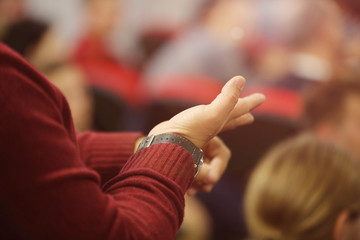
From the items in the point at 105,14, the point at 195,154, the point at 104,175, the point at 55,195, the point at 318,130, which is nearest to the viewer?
the point at 55,195

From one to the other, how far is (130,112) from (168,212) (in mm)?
1973

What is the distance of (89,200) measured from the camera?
0.53 metres

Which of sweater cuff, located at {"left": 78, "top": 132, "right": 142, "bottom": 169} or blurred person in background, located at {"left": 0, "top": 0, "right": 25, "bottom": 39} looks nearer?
sweater cuff, located at {"left": 78, "top": 132, "right": 142, "bottom": 169}

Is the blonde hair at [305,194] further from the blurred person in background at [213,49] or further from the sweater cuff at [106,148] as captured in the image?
the blurred person in background at [213,49]

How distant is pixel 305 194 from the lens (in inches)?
41.8

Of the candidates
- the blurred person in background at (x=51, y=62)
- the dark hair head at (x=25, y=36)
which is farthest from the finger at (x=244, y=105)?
the dark hair head at (x=25, y=36)

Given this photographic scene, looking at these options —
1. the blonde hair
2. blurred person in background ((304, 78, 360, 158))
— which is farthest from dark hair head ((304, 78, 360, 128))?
the blonde hair

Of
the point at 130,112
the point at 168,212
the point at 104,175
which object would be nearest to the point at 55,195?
the point at 168,212

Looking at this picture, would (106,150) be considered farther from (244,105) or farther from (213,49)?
(213,49)

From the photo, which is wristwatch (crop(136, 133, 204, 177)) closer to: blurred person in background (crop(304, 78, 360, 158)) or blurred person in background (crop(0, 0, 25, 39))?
blurred person in background (crop(304, 78, 360, 158))

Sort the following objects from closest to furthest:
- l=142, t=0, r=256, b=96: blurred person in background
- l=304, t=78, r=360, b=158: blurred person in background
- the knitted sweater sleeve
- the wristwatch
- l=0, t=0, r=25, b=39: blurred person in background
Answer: the wristwatch < the knitted sweater sleeve < l=304, t=78, r=360, b=158: blurred person in background < l=142, t=0, r=256, b=96: blurred person in background < l=0, t=0, r=25, b=39: blurred person in background

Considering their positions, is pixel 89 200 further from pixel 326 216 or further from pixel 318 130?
pixel 318 130

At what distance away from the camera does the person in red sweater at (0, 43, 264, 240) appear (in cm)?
50

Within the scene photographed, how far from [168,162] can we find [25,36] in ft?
5.41
